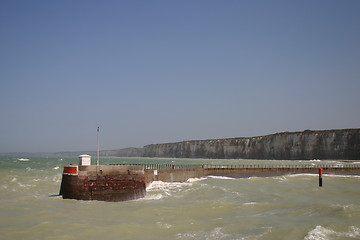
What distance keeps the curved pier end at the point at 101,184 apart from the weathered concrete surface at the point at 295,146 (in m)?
104

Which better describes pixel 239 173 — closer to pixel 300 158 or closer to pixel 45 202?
pixel 45 202

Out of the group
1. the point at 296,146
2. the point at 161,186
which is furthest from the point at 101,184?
the point at 296,146

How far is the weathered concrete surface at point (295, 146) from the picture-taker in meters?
115

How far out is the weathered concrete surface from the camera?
115m

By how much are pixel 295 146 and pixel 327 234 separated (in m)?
124

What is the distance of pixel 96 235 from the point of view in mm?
14570

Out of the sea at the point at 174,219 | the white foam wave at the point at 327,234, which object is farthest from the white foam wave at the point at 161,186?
the white foam wave at the point at 327,234

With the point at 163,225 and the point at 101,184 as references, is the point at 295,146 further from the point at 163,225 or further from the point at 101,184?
the point at 163,225

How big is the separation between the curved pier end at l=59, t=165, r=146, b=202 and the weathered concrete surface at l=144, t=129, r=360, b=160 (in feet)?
343

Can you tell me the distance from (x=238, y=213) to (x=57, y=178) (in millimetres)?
28843

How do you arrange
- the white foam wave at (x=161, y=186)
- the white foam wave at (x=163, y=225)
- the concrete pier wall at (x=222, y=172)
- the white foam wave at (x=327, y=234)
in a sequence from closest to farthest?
the white foam wave at (x=327, y=234) → the white foam wave at (x=163, y=225) → the white foam wave at (x=161, y=186) → the concrete pier wall at (x=222, y=172)

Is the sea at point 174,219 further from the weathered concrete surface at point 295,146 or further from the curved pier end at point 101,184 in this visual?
the weathered concrete surface at point 295,146

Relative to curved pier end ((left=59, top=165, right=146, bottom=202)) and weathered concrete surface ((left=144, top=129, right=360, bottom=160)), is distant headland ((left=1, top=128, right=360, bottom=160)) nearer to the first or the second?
weathered concrete surface ((left=144, top=129, right=360, bottom=160))

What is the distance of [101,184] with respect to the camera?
23109 mm
